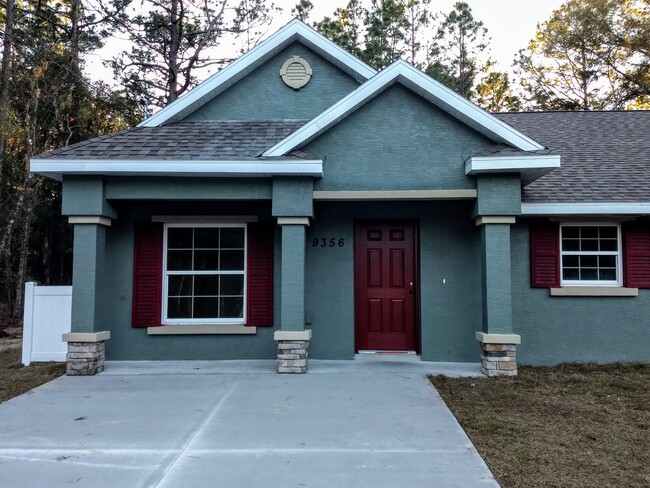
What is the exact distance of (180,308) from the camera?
8289 mm

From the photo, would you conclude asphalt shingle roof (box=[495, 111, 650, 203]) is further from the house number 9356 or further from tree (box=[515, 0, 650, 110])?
tree (box=[515, 0, 650, 110])

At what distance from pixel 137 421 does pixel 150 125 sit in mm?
5646

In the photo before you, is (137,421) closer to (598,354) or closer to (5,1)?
(598,354)

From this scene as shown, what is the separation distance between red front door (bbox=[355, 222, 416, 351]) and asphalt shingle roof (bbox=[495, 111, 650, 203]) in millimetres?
2149

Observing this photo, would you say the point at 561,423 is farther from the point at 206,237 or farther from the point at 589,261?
the point at 206,237

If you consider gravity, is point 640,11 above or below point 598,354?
above

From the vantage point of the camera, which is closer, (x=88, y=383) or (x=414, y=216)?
(x=88, y=383)

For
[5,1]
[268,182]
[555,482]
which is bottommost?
[555,482]

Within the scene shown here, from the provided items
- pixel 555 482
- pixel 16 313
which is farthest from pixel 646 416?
pixel 16 313

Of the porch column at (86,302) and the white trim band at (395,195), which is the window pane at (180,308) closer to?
the porch column at (86,302)

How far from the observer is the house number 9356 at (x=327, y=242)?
827cm

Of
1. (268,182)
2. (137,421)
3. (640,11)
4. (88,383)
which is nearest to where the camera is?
(137,421)

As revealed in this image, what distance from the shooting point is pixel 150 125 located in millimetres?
8906

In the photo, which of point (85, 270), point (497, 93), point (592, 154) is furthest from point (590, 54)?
point (85, 270)
